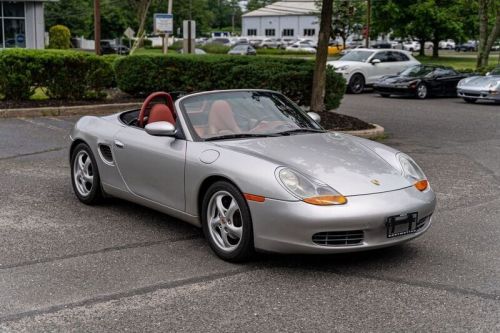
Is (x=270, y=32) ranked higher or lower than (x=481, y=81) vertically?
higher

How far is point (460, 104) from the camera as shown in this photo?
69.4 feet

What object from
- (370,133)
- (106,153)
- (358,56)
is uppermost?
(358,56)

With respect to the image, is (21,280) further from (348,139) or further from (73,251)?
(348,139)

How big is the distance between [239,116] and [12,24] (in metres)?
33.3

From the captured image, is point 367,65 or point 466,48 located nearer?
point 367,65

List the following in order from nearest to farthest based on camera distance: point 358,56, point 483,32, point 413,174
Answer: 1. point 413,174
2. point 358,56
3. point 483,32

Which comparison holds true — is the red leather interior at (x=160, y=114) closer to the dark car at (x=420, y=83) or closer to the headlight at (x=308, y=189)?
the headlight at (x=308, y=189)

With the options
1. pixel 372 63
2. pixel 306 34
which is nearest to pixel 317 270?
pixel 372 63

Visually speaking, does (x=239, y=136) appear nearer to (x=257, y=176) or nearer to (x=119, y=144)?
(x=257, y=176)

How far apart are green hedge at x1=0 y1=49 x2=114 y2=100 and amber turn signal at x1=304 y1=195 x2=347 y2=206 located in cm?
1215

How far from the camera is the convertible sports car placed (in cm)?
495

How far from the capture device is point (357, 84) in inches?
984

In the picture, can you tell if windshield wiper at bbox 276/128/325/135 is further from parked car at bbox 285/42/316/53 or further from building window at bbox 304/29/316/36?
building window at bbox 304/29/316/36

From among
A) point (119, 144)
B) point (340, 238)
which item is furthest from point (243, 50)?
point (340, 238)
